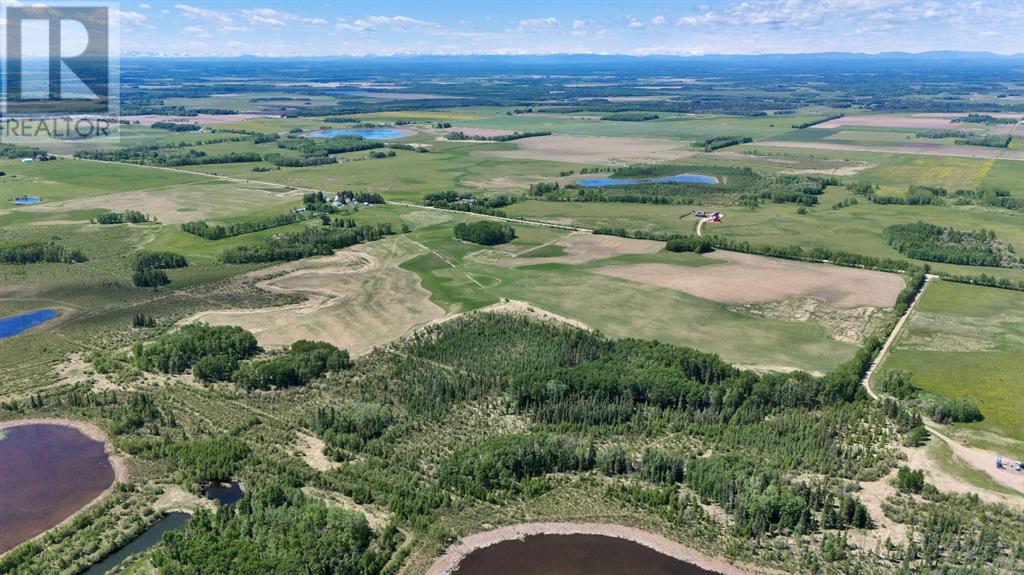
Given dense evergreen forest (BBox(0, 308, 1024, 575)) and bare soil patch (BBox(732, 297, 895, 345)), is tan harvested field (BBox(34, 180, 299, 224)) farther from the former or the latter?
bare soil patch (BBox(732, 297, 895, 345))

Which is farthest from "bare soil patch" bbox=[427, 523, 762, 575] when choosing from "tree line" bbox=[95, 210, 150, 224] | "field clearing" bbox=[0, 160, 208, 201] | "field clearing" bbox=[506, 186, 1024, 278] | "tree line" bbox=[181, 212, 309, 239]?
"field clearing" bbox=[0, 160, 208, 201]

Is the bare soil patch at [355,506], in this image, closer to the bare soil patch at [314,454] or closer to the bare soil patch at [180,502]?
the bare soil patch at [314,454]

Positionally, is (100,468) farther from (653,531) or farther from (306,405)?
(653,531)

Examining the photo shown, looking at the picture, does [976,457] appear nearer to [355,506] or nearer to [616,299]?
[616,299]

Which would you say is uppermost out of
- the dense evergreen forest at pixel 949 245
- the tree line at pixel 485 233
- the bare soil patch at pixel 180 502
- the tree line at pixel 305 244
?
the dense evergreen forest at pixel 949 245

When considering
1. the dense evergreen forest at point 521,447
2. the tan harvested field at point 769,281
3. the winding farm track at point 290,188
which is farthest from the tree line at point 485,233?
the dense evergreen forest at point 521,447

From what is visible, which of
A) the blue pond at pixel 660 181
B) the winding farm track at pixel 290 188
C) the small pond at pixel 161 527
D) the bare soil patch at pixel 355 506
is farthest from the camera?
the blue pond at pixel 660 181
